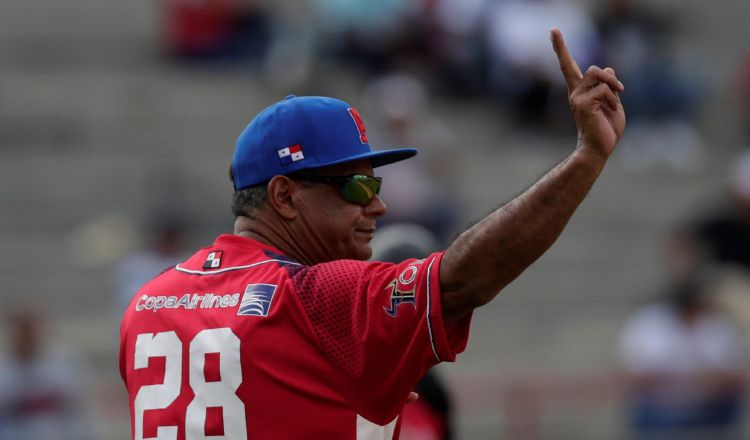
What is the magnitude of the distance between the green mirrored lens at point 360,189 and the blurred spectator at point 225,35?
11490 millimetres

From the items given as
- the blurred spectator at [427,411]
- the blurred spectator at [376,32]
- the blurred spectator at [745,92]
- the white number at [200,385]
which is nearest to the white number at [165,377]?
the white number at [200,385]

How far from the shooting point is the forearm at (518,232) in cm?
363

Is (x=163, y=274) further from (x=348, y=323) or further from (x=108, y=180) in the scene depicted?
(x=108, y=180)

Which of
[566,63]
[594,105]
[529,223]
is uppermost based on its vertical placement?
[566,63]

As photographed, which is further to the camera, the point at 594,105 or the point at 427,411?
the point at 427,411

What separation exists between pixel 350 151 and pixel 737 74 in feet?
42.4

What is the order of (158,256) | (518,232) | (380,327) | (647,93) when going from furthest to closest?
1. (647,93)
2. (158,256)
3. (380,327)
4. (518,232)

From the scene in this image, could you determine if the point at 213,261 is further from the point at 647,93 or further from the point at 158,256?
the point at 647,93

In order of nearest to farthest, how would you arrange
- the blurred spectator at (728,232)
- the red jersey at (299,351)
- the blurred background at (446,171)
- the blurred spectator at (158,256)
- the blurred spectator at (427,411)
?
the red jersey at (299,351), the blurred spectator at (427,411), the blurred background at (446,171), the blurred spectator at (158,256), the blurred spectator at (728,232)

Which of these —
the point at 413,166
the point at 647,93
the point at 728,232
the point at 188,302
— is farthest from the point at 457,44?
the point at 188,302

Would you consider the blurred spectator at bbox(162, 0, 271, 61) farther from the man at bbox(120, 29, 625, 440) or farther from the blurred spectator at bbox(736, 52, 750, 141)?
the man at bbox(120, 29, 625, 440)

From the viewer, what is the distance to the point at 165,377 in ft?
13.3

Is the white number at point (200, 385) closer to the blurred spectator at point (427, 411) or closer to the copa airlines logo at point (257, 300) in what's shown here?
the copa airlines logo at point (257, 300)

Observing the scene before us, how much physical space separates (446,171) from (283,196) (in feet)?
26.6
